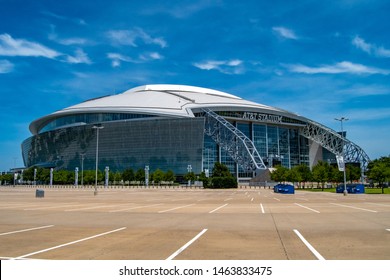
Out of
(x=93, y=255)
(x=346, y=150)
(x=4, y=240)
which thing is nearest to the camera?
(x=93, y=255)

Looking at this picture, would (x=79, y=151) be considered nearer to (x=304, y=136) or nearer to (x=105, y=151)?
(x=105, y=151)

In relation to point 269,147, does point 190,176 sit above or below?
below

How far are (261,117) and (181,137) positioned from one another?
31972mm

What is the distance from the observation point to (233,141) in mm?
114000

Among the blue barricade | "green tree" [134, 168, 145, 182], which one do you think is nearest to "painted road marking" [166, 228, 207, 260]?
the blue barricade

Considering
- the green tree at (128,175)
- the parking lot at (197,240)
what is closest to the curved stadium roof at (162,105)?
the green tree at (128,175)

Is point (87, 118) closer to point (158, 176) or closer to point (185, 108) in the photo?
point (185, 108)

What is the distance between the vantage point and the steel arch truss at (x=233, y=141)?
109 m

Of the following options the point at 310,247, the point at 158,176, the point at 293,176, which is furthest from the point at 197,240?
the point at 158,176

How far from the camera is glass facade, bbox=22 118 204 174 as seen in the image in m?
115

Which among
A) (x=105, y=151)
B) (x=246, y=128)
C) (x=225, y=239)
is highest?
(x=246, y=128)

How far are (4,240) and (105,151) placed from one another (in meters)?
116
